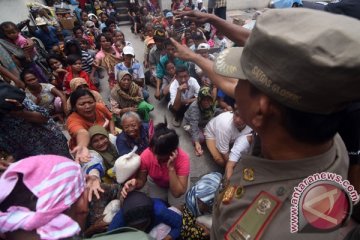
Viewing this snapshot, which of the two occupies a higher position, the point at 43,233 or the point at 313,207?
the point at 313,207

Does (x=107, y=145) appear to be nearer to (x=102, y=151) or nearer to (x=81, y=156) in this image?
(x=102, y=151)

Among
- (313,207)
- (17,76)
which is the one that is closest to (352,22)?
(313,207)

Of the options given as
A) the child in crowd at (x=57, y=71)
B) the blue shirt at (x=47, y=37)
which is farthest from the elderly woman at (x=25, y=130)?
the blue shirt at (x=47, y=37)

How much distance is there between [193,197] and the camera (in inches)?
89.8

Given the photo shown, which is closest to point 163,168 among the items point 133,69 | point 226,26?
point 226,26

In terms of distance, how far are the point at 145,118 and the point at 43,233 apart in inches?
140

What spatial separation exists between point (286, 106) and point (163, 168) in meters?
1.85

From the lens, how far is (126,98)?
14.0 feet

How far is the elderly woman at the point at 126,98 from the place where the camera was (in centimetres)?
425

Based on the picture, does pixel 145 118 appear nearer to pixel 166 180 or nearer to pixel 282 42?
pixel 166 180

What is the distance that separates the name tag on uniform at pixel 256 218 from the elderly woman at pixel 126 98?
355 centimetres

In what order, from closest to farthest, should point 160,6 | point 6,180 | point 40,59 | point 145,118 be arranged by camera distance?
point 6,180 < point 145,118 < point 40,59 < point 160,6

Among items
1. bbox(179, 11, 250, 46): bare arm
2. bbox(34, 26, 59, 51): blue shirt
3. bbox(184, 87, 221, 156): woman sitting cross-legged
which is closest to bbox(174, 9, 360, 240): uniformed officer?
bbox(179, 11, 250, 46): bare arm

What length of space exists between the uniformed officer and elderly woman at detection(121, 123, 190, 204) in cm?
130
